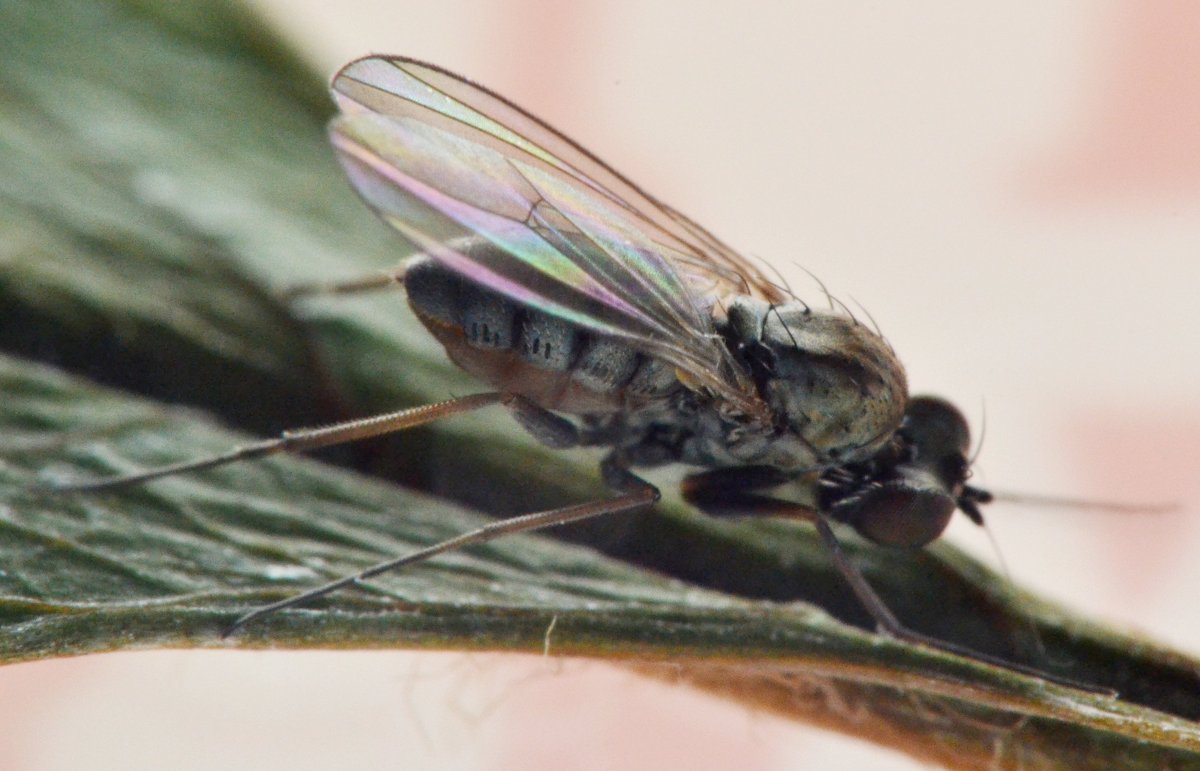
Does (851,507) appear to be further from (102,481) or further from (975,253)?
(975,253)

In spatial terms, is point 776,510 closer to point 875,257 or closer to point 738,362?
point 738,362

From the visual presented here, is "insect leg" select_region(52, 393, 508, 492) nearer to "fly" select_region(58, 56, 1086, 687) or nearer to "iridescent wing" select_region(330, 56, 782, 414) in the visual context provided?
"fly" select_region(58, 56, 1086, 687)

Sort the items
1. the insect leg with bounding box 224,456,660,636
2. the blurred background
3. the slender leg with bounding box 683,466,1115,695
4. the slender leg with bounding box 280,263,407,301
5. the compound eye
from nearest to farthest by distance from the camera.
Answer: the insect leg with bounding box 224,456,660,636, the slender leg with bounding box 683,466,1115,695, the compound eye, the slender leg with bounding box 280,263,407,301, the blurred background

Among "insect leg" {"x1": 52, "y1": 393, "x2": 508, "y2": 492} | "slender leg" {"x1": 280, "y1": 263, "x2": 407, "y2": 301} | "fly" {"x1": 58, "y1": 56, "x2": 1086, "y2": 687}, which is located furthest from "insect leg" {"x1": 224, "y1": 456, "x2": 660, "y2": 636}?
"slender leg" {"x1": 280, "y1": 263, "x2": 407, "y2": 301}

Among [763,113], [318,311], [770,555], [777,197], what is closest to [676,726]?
[770,555]

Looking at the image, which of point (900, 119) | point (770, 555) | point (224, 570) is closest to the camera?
point (224, 570)

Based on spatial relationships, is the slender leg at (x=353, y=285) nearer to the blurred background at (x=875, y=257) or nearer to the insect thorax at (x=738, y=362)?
the insect thorax at (x=738, y=362)

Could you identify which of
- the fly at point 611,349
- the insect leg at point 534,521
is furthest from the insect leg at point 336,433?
the insect leg at point 534,521
